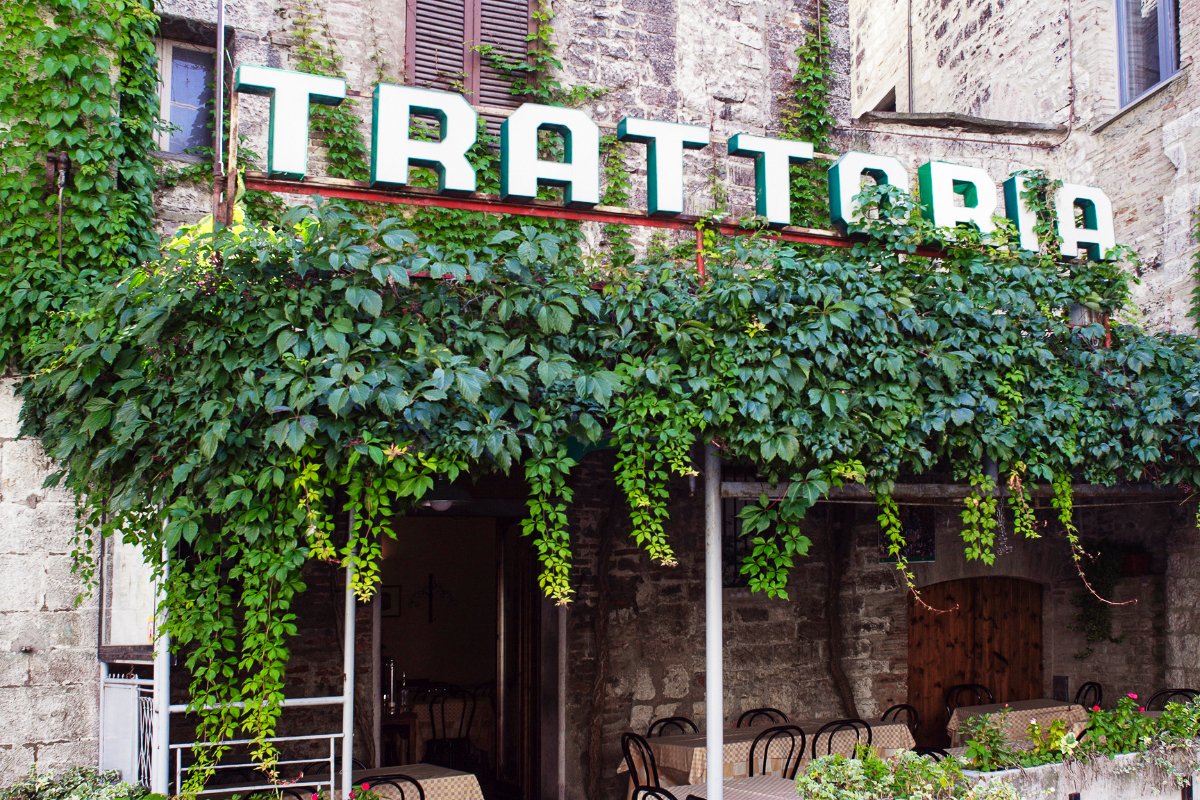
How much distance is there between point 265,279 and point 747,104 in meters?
5.60

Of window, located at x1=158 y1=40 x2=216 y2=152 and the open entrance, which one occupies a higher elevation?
window, located at x1=158 y1=40 x2=216 y2=152

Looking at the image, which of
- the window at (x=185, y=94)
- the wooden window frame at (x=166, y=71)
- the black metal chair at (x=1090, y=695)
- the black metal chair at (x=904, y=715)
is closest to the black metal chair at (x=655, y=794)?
the black metal chair at (x=904, y=715)

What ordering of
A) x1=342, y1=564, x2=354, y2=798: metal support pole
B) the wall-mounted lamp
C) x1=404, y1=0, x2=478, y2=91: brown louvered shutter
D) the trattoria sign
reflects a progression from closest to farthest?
x1=342, y1=564, x2=354, y2=798: metal support pole, the trattoria sign, the wall-mounted lamp, x1=404, y1=0, x2=478, y2=91: brown louvered shutter

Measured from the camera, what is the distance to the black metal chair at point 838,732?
7.48 m

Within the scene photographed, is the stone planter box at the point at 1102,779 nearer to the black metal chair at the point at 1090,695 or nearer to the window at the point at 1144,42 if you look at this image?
the black metal chair at the point at 1090,695

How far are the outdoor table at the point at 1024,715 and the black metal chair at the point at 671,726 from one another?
206 cm

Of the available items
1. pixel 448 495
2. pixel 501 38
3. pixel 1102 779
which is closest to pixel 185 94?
pixel 501 38

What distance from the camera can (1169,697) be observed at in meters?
8.58

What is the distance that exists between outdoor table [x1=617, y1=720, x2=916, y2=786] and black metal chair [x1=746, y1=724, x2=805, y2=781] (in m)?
0.02

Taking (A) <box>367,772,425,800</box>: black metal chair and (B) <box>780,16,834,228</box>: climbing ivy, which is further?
(B) <box>780,16,834,228</box>: climbing ivy

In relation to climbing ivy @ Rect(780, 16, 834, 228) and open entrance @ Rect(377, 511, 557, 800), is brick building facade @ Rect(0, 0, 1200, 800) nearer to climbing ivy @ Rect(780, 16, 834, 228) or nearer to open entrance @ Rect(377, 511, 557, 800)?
climbing ivy @ Rect(780, 16, 834, 228)

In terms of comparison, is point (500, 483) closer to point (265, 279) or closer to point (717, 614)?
point (717, 614)

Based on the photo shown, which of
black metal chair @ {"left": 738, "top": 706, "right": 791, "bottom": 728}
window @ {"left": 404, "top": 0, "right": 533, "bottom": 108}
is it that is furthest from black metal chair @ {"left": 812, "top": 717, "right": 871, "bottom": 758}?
window @ {"left": 404, "top": 0, "right": 533, "bottom": 108}

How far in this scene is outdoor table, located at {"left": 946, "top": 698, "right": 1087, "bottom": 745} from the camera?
27.4ft
